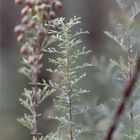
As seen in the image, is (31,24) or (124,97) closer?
(124,97)

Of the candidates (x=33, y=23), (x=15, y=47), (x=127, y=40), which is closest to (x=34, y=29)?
(x=33, y=23)

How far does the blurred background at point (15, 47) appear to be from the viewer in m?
3.90

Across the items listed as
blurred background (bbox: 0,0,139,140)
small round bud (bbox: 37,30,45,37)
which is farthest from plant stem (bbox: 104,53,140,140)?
blurred background (bbox: 0,0,139,140)

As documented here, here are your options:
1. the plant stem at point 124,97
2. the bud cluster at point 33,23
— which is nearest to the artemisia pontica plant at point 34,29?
the bud cluster at point 33,23

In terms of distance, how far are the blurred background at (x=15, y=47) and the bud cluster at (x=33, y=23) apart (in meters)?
3.01

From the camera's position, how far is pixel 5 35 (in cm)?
496

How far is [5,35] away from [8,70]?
540 mm

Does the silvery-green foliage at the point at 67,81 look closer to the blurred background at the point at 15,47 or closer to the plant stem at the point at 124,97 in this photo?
the plant stem at the point at 124,97

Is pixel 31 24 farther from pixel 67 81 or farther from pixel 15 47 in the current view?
pixel 15 47

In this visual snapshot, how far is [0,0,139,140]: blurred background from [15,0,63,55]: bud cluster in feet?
9.86

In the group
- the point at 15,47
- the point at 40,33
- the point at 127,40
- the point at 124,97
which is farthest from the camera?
the point at 15,47

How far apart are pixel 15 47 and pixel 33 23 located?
4328 mm

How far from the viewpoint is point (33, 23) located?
492 mm

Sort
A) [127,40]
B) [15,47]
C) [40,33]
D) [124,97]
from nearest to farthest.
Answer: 1. [124,97]
2. [40,33]
3. [127,40]
4. [15,47]
